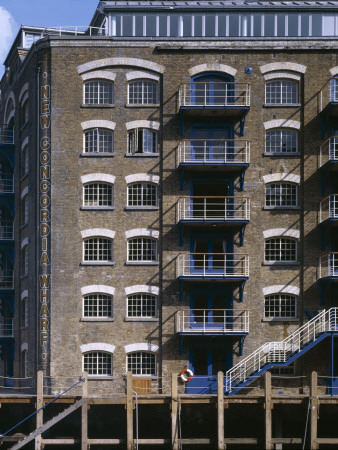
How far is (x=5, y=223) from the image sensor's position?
41625mm

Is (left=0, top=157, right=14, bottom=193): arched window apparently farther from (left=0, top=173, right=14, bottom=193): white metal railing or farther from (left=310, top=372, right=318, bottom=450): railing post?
(left=310, top=372, right=318, bottom=450): railing post

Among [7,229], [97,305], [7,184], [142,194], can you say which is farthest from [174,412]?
[7,184]

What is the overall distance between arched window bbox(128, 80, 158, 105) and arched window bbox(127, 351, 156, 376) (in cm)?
1164

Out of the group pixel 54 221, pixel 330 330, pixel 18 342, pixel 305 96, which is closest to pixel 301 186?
pixel 305 96

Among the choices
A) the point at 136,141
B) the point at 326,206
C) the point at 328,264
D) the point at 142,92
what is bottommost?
the point at 328,264

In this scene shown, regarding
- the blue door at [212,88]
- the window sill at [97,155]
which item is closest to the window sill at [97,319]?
the window sill at [97,155]

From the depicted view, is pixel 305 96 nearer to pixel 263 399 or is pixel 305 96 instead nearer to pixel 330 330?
pixel 330 330

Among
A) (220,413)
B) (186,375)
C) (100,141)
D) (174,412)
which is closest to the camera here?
(220,413)

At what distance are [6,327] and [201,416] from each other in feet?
45.0

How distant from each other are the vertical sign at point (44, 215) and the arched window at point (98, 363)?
1775 mm

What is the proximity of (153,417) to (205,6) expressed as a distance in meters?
19.6

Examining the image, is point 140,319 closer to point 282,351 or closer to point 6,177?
point 282,351

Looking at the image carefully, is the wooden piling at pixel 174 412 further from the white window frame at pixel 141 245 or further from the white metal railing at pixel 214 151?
the white metal railing at pixel 214 151

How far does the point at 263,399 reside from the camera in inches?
1179
